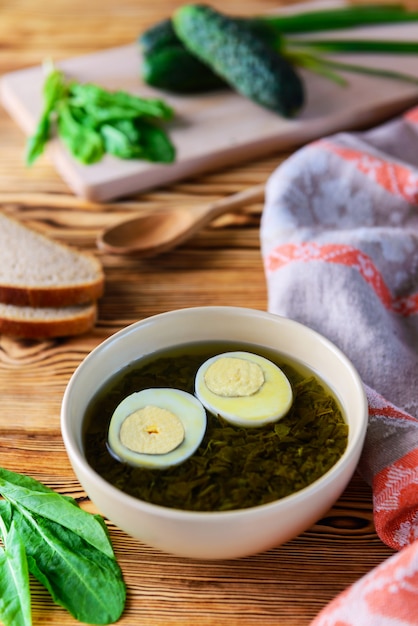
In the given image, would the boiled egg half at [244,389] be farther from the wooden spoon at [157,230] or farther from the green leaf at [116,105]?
the green leaf at [116,105]

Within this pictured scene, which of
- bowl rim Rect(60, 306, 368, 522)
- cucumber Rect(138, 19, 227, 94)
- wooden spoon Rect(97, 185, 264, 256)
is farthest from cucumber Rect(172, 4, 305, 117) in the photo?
bowl rim Rect(60, 306, 368, 522)

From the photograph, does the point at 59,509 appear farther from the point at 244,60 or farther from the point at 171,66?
the point at 171,66

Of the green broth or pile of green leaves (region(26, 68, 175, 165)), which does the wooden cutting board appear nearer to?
pile of green leaves (region(26, 68, 175, 165))

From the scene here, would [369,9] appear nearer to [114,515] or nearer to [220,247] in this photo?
[220,247]

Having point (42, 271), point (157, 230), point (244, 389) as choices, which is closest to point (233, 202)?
point (157, 230)

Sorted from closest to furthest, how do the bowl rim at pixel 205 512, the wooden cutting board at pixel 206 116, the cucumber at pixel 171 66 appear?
the bowl rim at pixel 205 512 < the wooden cutting board at pixel 206 116 < the cucumber at pixel 171 66

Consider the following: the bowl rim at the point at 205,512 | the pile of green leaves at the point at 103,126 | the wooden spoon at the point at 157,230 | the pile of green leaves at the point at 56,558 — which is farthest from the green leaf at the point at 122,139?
the pile of green leaves at the point at 56,558
